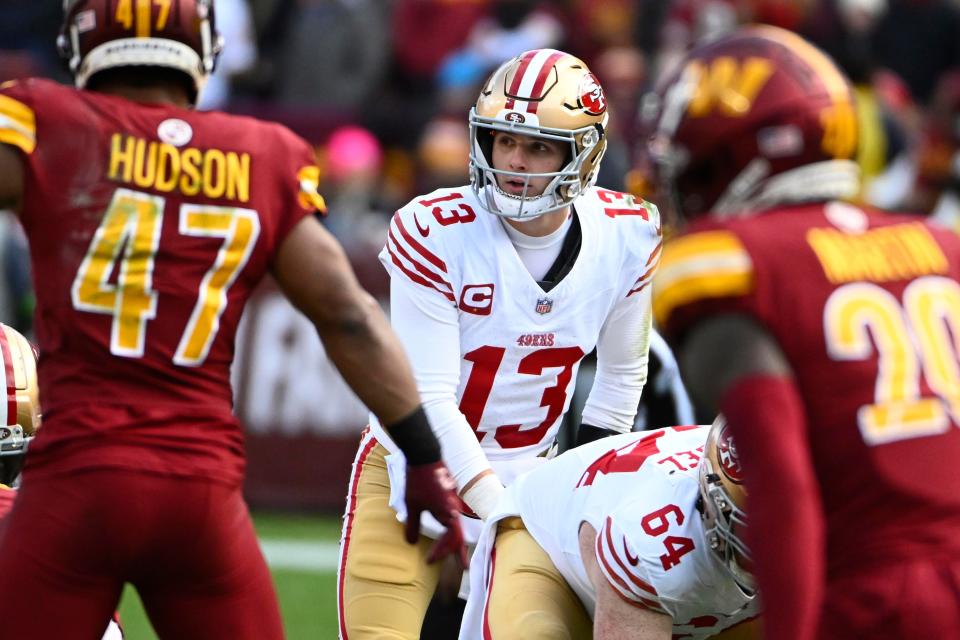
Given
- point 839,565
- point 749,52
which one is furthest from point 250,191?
point 839,565

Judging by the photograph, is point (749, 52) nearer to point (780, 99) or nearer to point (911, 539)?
point (780, 99)

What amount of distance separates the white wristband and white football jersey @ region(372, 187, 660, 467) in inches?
7.8

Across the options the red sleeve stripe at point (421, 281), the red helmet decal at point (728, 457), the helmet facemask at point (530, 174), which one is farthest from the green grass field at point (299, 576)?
the red helmet decal at point (728, 457)

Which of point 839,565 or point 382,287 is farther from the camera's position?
point 382,287

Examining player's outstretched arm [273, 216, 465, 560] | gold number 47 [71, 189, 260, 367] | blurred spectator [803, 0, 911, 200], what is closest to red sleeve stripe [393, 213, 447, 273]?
player's outstretched arm [273, 216, 465, 560]

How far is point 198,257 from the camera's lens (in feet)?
10.8

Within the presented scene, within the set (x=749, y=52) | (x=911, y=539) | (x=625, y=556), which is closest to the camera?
(x=911, y=539)

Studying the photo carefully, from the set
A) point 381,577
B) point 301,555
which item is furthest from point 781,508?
point 301,555

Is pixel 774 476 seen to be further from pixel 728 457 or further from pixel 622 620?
pixel 622 620

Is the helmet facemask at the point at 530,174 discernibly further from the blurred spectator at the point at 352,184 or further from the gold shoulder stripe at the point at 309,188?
the blurred spectator at the point at 352,184

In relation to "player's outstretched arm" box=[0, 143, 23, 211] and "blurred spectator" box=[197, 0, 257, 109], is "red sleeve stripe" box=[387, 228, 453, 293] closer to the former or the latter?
"player's outstretched arm" box=[0, 143, 23, 211]

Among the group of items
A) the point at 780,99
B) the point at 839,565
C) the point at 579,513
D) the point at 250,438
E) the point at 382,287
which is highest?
the point at 780,99

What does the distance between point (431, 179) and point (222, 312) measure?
7.72 metres

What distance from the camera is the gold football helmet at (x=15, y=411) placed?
4.37m
